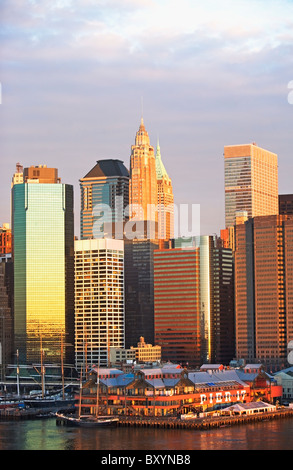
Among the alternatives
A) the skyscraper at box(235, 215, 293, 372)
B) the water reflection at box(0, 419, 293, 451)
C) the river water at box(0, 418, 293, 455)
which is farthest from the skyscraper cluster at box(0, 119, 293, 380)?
the water reflection at box(0, 419, 293, 451)

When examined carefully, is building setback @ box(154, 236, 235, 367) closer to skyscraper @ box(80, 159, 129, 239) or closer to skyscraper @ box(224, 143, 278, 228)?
skyscraper @ box(80, 159, 129, 239)

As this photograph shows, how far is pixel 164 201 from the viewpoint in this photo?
18762 cm

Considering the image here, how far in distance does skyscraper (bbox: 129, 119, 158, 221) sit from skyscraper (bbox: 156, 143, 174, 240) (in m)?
3.64

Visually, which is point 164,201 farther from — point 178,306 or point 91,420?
point 91,420

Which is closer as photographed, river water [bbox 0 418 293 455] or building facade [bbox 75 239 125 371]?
river water [bbox 0 418 293 455]

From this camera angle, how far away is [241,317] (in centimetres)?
13125

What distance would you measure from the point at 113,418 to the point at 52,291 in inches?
2436

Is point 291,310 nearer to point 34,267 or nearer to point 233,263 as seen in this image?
point 233,263

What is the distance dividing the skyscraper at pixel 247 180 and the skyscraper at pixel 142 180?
81.6 ft

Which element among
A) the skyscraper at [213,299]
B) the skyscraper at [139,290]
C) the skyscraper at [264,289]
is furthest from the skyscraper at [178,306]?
the skyscraper at [139,290]

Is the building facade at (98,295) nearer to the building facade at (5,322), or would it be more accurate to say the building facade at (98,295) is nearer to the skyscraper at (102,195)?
the building facade at (5,322)

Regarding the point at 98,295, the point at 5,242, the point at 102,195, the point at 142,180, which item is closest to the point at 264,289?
the point at 98,295

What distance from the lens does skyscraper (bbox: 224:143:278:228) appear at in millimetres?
191375
